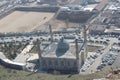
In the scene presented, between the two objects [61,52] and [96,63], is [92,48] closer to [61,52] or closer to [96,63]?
[96,63]

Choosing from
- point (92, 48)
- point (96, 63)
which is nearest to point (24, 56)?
point (92, 48)

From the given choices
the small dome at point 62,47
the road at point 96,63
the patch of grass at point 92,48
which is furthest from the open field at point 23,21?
Answer: the small dome at point 62,47

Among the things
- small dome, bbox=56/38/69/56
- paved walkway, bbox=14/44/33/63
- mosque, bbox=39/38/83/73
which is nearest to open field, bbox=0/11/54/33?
paved walkway, bbox=14/44/33/63

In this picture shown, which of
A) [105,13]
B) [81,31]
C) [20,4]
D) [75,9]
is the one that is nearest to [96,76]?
[81,31]

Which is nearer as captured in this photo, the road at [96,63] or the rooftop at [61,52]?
the road at [96,63]

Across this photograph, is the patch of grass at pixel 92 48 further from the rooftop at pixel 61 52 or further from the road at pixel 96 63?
the rooftop at pixel 61 52

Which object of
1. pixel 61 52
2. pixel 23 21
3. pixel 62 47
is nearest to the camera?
pixel 62 47

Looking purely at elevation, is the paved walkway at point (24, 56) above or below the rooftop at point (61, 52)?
below

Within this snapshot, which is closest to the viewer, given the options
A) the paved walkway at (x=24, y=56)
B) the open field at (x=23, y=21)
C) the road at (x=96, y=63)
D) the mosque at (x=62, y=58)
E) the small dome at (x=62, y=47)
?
the road at (x=96, y=63)

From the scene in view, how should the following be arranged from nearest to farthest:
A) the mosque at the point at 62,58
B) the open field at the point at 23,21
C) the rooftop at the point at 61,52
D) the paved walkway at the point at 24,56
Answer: the mosque at the point at 62,58 → the rooftop at the point at 61,52 → the paved walkway at the point at 24,56 → the open field at the point at 23,21
